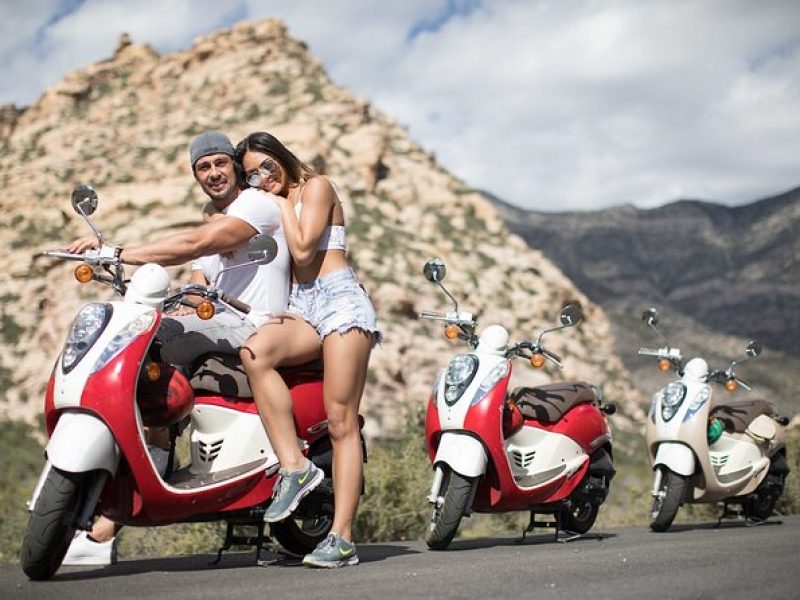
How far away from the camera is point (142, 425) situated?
456 cm

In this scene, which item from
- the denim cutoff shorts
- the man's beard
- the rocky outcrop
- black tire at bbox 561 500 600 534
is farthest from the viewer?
the rocky outcrop

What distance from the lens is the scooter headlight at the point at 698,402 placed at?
27.0 ft

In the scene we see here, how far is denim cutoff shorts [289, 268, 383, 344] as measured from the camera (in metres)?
5.17

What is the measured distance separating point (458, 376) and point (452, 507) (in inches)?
33.8

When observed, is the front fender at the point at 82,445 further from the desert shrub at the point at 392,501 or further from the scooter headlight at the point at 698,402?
the scooter headlight at the point at 698,402

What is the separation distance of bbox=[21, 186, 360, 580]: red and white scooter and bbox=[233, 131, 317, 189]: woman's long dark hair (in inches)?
35.9

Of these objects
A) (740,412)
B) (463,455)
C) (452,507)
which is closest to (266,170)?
(463,455)

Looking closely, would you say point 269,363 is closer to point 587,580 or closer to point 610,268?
point 587,580

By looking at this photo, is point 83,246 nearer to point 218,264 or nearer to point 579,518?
point 218,264

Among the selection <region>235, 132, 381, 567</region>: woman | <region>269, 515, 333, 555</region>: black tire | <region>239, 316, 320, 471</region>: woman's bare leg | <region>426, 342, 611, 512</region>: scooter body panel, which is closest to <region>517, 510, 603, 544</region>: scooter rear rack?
<region>426, 342, 611, 512</region>: scooter body panel

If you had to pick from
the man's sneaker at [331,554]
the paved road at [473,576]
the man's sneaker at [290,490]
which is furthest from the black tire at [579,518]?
the man's sneaker at [290,490]

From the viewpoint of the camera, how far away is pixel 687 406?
27.3 feet

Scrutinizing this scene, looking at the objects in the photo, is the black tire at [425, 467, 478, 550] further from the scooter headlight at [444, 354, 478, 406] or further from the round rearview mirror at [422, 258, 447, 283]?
the round rearview mirror at [422, 258, 447, 283]

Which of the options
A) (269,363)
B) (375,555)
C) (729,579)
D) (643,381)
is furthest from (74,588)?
(643,381)
